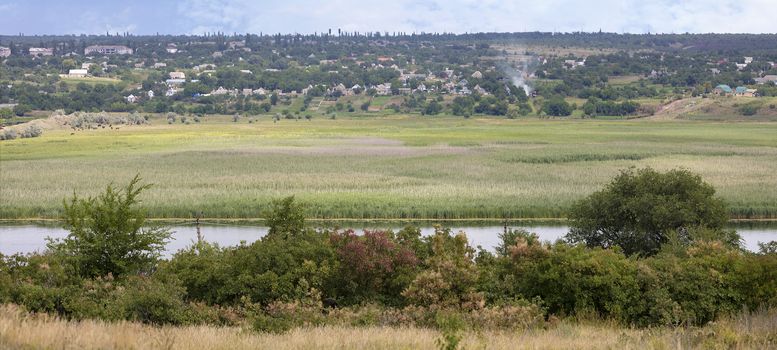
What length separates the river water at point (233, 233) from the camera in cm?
3109

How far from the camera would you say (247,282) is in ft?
50.1

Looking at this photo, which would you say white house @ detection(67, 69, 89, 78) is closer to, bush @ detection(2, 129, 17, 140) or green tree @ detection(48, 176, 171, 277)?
bush @ detection(2, 129, 17, 140)

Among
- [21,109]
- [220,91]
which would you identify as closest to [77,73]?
[220,91]

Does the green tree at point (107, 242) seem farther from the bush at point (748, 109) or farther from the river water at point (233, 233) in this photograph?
the bush at point (748, 109)

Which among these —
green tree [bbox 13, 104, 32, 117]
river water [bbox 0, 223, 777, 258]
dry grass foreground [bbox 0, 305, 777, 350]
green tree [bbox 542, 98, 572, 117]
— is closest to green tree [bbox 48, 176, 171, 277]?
dry grass foreground [bbox 0, 305, 777, 350]

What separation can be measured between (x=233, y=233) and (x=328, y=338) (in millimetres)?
23007

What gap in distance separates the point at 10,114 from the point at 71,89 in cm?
3068

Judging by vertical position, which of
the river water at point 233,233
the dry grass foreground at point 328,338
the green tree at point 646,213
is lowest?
the river water at point 233,233

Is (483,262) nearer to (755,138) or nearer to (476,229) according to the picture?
(476,229)

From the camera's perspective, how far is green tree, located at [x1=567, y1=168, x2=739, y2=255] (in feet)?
79.0

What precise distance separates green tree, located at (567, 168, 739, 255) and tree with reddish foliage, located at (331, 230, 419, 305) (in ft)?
28.8

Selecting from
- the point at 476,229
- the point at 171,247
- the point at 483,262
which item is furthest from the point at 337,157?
the point at 483,262

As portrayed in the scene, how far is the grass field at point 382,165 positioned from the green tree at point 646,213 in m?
10.8

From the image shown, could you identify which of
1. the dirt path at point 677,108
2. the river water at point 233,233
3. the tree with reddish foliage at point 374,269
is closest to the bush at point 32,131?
the river water at point 233,233
